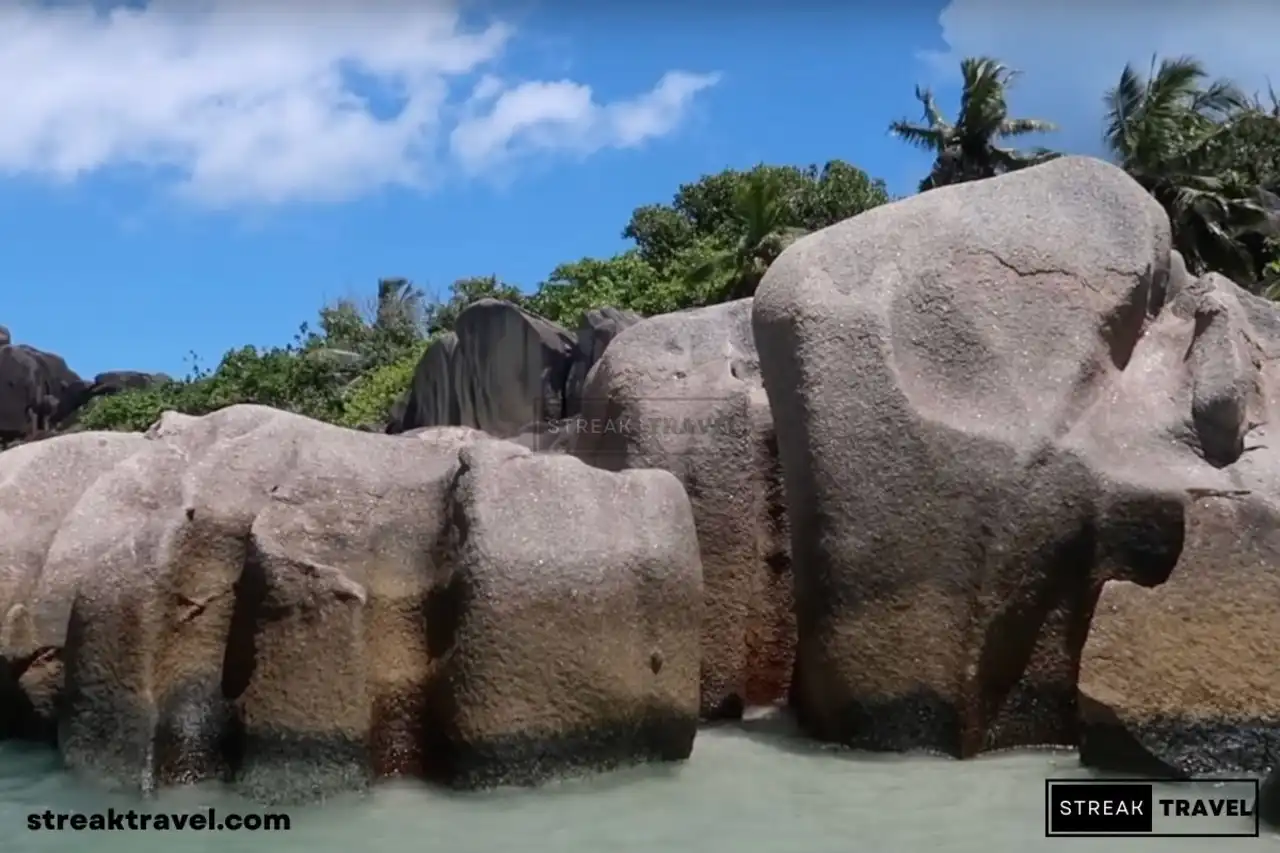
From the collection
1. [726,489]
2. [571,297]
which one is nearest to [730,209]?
[571,297]

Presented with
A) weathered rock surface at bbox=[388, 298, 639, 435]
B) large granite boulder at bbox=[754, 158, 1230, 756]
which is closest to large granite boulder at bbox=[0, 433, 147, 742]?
large granite boulder at bbox=[754, 158, 1230, 756]

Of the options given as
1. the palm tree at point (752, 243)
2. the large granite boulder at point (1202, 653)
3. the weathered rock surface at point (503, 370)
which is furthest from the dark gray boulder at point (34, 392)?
the large granite boulder at point (1202, 653)

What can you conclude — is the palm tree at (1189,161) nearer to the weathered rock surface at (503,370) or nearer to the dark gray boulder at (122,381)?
the weathered rock surface at (503,370)

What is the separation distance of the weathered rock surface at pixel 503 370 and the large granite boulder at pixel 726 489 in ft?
37.4

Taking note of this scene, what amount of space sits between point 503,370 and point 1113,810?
14961 mm

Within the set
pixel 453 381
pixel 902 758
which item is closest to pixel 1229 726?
pixel 902 758

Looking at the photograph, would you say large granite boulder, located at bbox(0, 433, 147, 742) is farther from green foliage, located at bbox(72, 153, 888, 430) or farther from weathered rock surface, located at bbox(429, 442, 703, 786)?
green foliage, located at bbox(72, 153, 888, 430)

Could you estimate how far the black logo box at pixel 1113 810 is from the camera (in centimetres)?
423

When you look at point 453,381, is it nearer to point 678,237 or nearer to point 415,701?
point 678,237

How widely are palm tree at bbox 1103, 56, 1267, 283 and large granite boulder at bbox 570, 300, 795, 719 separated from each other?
484 inches

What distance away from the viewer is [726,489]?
6297 millimetres

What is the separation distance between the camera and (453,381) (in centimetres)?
1917

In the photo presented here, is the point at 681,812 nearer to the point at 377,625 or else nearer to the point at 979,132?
the point at 377,625

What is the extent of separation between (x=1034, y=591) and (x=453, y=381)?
14436mm
